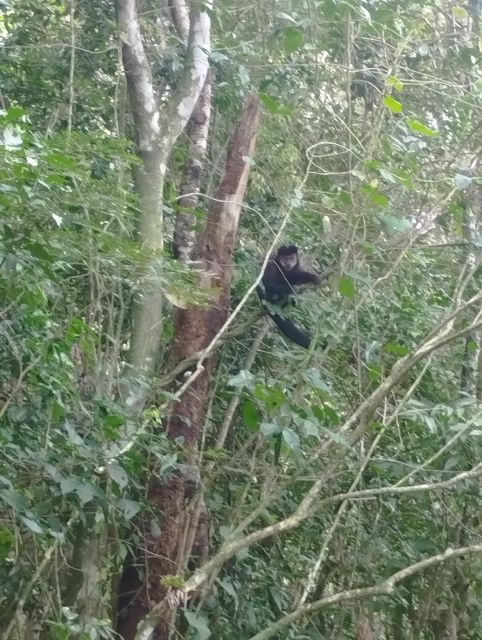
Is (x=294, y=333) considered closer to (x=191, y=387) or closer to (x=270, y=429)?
(x=191, y=387)

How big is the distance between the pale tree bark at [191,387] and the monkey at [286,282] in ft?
1.17

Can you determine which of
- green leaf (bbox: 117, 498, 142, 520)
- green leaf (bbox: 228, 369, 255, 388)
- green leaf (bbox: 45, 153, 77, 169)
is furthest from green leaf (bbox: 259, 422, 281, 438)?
green leaf (bbox: 45, 153, 77, 169)

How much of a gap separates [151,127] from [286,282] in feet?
3.83

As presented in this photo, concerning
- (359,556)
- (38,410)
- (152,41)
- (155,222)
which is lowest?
(359,556)

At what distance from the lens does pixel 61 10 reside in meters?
5.49

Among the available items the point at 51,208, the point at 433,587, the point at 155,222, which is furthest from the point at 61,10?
the point at 433,587

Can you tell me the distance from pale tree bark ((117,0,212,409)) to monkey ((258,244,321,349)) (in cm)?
67

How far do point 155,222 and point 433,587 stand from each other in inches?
101

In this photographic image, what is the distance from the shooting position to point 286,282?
16.5 ft

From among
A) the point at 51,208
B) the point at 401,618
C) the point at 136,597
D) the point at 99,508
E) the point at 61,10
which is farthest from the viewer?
the point at 61,10

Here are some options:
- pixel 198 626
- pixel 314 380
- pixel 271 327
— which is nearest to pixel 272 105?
pixel 314 380

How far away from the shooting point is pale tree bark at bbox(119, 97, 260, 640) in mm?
4039

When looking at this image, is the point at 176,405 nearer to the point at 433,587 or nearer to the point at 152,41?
the point at 433,587

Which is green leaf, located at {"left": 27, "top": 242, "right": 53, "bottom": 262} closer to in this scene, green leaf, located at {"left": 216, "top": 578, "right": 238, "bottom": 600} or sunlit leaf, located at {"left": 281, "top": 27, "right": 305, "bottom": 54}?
sunlit leaf, located at {"left": 281, "top": 27, "right": 305, "bottom": 54}
